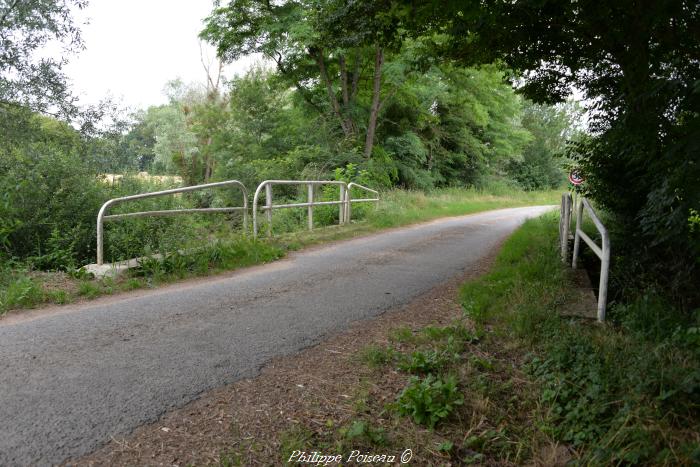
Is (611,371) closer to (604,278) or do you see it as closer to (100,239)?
(604,278)

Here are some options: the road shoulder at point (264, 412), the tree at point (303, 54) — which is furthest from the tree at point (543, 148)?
the road shoulder at point (264, 412)

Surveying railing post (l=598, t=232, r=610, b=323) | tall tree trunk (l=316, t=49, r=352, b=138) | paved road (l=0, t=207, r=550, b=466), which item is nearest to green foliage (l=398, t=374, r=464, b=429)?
paved road (l=0, t=207, r=550, b=466)

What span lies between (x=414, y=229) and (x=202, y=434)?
11.0m

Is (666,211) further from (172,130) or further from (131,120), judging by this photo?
(172,130)

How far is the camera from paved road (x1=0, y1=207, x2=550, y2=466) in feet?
9.01

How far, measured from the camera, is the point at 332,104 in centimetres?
2253

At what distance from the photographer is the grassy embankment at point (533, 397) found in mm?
2578

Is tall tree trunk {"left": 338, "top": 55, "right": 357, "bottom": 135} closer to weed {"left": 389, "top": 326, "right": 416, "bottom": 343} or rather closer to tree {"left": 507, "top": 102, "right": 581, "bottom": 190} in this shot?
weed {"left": 389, "top": 326, "right": 416, "bottom": 343}

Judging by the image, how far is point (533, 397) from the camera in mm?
3158

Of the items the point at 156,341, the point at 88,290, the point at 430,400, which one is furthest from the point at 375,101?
the point at 430,400

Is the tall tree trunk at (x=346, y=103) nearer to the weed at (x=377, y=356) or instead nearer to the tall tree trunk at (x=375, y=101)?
the tall tree trunk at (x=375, y=101)

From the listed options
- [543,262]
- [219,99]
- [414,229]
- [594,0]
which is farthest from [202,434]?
[219,99]

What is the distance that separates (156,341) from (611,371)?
10.9 ft

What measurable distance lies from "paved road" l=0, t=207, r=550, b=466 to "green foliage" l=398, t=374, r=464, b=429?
113cm
